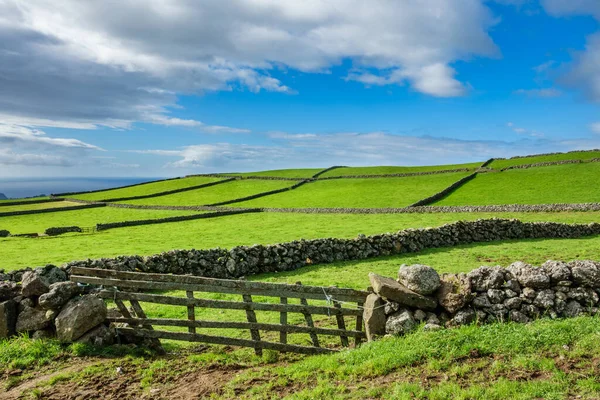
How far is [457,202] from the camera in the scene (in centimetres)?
5169

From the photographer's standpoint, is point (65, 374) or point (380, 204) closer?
point (65, 374)

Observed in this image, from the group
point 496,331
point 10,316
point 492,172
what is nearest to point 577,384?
point 496,331

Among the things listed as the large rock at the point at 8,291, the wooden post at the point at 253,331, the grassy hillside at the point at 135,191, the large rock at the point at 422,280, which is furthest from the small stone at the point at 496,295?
the grassy hillside at the point at 135,191

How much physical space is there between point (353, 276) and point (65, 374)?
12.2 meters

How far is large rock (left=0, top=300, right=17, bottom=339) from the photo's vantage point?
9480 millimetres

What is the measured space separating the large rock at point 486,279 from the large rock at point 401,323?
5.76 feet

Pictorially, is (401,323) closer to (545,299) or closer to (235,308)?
(545,299)

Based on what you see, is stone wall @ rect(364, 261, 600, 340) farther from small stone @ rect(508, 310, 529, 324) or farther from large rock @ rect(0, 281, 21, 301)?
large rock @ rect(0, 281, 21, 301)

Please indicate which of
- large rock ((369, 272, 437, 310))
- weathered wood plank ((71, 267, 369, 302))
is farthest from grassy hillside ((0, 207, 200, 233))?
large rock ((369, 272, 437, 310))

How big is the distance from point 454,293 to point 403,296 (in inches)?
47.2

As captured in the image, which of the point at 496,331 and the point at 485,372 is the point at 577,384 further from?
the point at 496,331

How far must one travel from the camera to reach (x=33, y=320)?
9.52m

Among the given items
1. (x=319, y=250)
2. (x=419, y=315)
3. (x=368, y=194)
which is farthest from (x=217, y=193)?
(x=419, y=315)

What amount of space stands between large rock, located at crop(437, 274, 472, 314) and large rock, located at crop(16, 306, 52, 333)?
9048 mm
